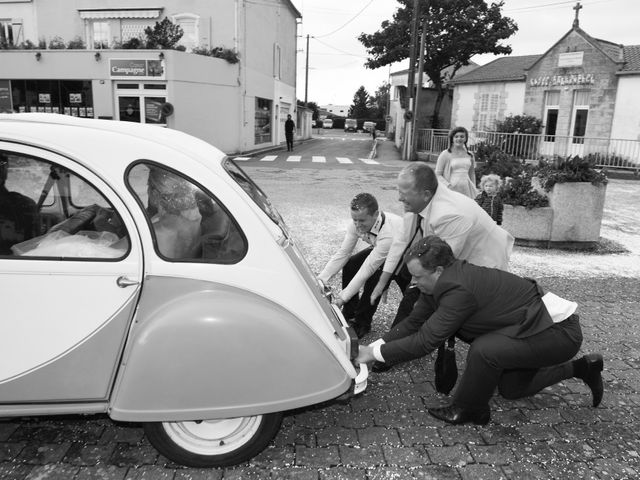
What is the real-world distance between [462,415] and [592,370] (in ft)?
3.05

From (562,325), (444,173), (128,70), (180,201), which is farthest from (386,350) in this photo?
(128,70)

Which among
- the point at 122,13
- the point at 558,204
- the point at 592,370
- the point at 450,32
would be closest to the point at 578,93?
the point at 450,32

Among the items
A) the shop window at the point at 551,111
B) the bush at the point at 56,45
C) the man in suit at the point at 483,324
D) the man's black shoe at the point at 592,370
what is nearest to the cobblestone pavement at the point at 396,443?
the man's black shoe at the point at 592,370

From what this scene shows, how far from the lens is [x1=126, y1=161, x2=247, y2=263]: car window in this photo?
102 inches

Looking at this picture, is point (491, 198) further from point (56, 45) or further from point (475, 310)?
point (56, 45)

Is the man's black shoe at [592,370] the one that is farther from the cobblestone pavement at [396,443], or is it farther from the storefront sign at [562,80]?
the storefront sign at [562,80]

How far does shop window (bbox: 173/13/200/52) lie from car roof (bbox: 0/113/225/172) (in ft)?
74.9

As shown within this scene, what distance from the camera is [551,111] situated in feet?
83.0

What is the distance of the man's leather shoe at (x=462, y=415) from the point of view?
326 centimetres

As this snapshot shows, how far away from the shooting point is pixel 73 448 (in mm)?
3004

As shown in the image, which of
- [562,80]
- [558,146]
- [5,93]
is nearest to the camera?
[5,93]

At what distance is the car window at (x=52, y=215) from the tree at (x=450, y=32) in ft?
99.4

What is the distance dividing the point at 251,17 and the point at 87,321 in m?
24.5

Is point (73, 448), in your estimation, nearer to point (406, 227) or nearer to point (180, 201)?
point (180, 201)
